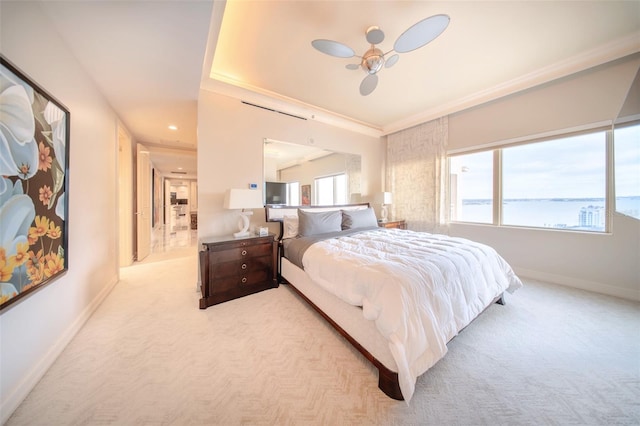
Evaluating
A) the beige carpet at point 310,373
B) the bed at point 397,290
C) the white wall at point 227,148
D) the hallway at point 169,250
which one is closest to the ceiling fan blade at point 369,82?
the white wall at point 227,148

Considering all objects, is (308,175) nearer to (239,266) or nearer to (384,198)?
(384,198)

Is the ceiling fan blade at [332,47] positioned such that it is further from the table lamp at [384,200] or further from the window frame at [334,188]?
the table lamp at [384,200]

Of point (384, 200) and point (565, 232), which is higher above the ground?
point (384, 200)

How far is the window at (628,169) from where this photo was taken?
191 cm

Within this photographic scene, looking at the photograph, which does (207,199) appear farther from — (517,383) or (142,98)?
(517,383)

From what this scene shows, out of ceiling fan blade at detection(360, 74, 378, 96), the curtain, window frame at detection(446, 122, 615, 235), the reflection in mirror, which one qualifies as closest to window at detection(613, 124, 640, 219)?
the reflection in mirror

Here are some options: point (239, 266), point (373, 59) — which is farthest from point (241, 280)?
point (373, 59)

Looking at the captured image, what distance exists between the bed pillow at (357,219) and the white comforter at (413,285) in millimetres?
984

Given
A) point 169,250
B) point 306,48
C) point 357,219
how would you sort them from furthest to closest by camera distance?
point 169,250 → point 357,219 → point 306,48

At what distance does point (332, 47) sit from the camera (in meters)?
1.87

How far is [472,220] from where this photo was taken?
3.77 m

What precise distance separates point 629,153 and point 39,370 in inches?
208

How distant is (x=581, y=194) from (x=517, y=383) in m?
3.07

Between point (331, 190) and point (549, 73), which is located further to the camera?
point (331, 190)
